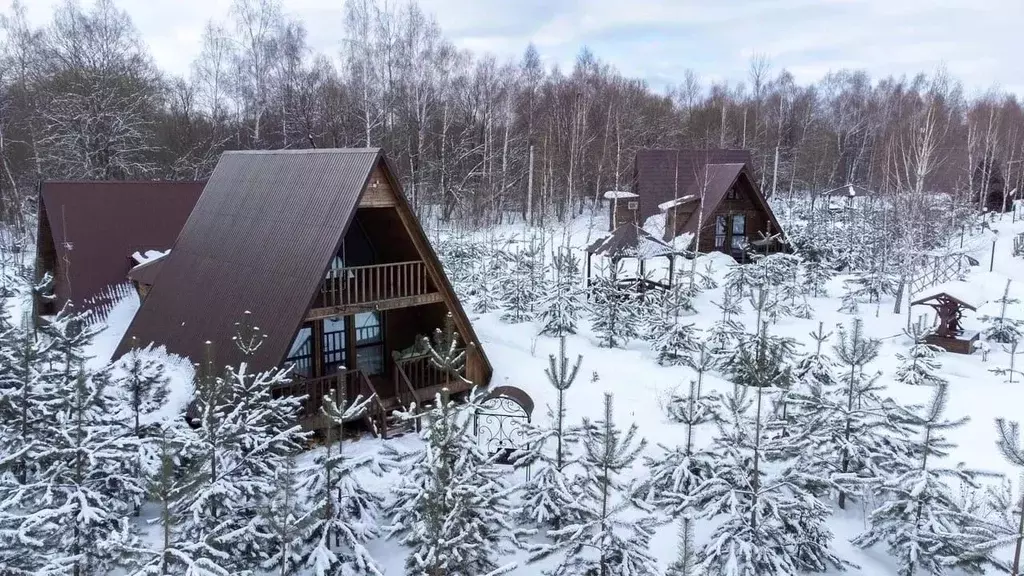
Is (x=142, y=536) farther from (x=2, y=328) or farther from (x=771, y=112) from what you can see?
(x=771, y=112)

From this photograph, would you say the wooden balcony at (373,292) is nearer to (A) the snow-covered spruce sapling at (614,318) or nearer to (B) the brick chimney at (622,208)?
(A) the snow-covered spruce sapling at (614,318)

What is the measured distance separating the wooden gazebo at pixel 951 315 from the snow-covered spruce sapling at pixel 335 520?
46.1ft

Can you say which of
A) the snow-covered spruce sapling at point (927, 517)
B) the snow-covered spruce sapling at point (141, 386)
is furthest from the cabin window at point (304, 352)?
the snow-covered spruce sapling at point (927, 517)

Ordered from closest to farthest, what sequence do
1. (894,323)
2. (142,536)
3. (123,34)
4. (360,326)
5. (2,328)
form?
(142,536) < (2,328) < (360,326) < (894,323) < (123,34)

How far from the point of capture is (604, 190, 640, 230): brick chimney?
1070 inches

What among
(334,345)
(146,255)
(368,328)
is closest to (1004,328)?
(368,328)

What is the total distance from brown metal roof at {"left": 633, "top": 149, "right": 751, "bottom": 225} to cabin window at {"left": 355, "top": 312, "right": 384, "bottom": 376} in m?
17.1

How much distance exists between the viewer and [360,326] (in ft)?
38.4

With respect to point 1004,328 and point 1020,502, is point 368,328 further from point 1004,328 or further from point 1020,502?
point 1004,328

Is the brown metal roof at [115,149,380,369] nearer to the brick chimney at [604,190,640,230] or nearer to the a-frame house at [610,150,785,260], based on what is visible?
the a-frame house at [610,150,785,260]

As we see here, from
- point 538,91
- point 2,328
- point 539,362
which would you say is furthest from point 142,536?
point 538,91

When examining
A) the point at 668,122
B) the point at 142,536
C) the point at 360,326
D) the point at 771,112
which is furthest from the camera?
the point at 771,112

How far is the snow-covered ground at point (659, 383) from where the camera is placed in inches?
319

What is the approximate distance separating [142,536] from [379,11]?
85.9ft
